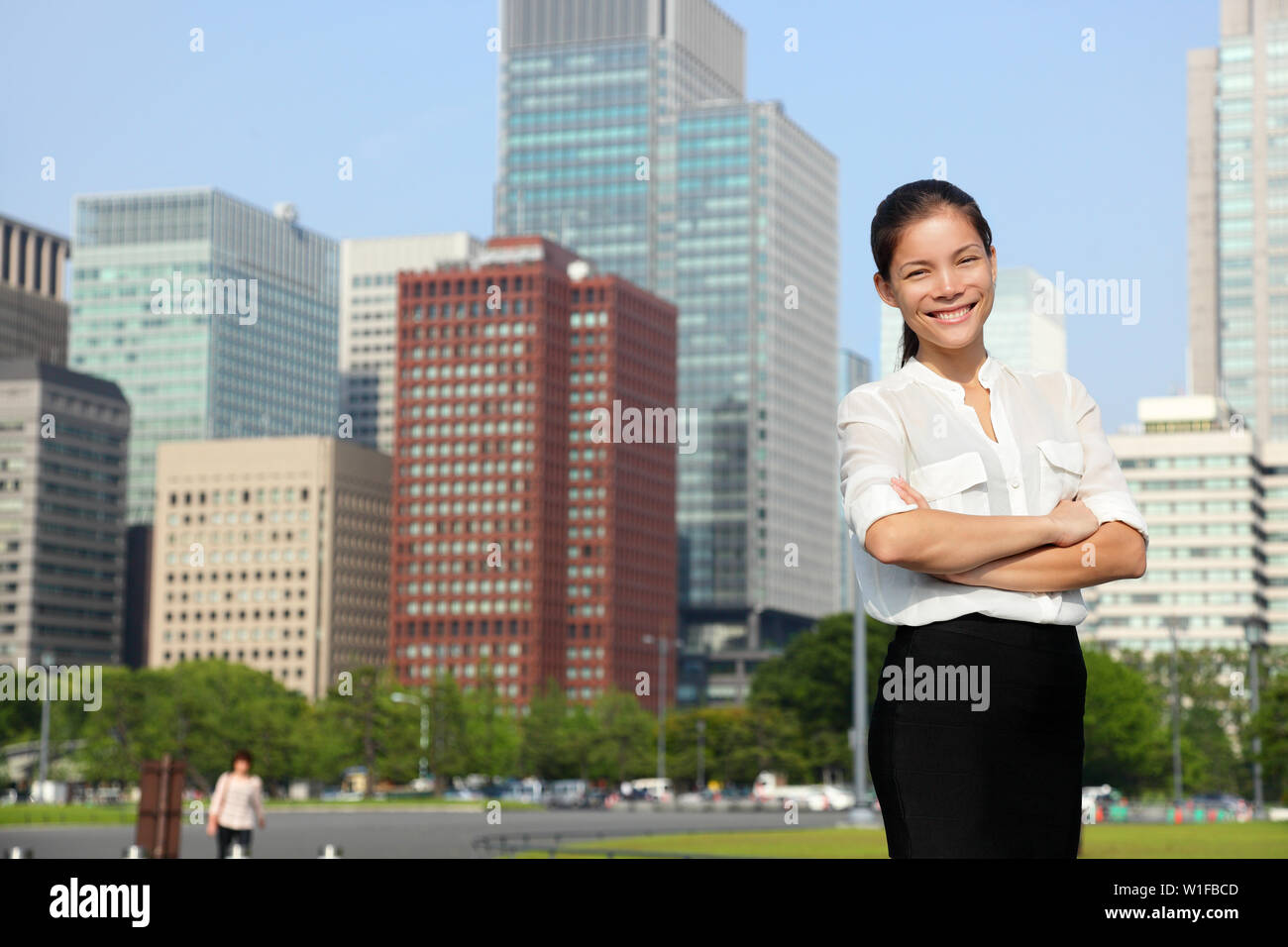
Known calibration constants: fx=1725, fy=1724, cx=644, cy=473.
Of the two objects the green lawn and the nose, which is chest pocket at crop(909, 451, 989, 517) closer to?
the nose

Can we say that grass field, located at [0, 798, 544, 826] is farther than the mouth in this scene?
Yes

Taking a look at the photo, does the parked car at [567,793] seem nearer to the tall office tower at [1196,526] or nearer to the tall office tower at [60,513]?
the tall office tower at [1196,526]

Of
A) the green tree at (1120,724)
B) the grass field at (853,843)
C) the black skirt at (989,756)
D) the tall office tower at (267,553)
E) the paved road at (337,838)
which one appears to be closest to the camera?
the black skirt at (989,756)

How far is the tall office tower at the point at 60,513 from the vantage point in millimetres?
176625

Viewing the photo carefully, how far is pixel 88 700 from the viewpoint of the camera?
122 metres

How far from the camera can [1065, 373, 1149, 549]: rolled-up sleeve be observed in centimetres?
353

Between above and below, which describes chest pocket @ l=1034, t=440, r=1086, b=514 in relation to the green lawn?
above

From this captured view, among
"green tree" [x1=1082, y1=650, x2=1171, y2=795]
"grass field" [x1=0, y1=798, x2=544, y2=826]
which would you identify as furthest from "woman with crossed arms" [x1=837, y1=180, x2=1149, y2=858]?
"green tree" [x1=1082, y1=650, x2=1171, y2=795]

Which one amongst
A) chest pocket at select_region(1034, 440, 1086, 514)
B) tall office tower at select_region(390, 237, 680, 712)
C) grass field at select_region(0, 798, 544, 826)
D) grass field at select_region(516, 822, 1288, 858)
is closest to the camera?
chest pocket at select_region(1034, 440, 1086, 514)

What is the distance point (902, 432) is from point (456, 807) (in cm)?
7634

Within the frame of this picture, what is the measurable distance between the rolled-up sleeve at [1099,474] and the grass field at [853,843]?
2419cm

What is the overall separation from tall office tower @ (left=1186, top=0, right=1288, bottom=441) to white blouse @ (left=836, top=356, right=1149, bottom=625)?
19048 centimetres

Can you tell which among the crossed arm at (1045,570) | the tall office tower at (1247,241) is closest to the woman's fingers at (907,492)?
the crossed arm at (1045,570)
